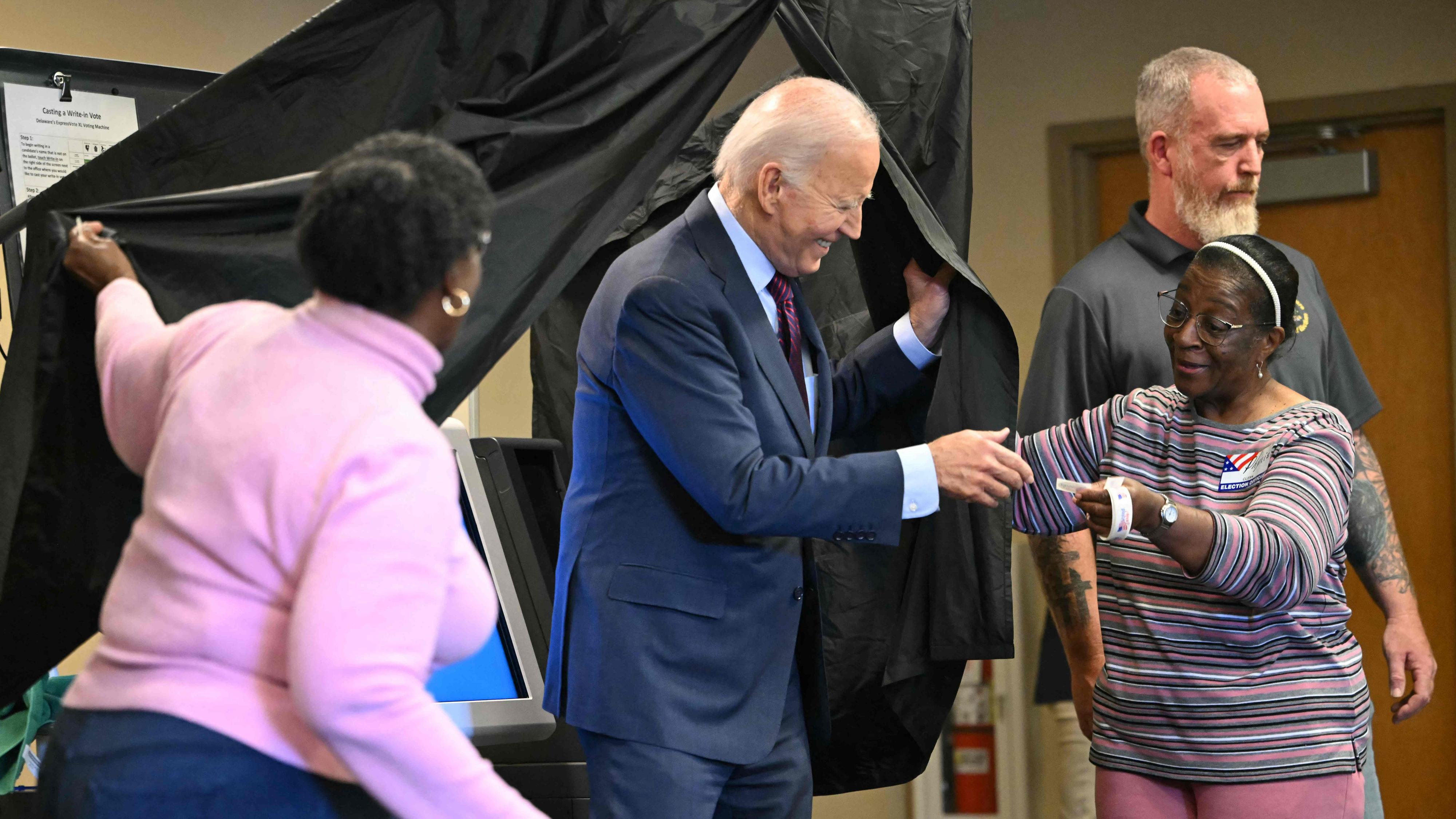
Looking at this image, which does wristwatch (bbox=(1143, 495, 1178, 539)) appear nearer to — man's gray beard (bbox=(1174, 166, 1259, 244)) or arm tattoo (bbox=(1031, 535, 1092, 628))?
arm tattoo (bbox=(1031, 535, 1092, 628))

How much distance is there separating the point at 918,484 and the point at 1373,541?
1089 millimetres

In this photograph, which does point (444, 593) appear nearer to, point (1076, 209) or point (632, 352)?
point (632, 352)

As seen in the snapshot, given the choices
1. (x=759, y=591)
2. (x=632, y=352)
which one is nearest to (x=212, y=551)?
(x=632, y=352)

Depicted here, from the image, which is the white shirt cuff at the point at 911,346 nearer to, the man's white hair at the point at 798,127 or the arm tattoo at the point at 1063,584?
the man's white hair at the point at 798,127

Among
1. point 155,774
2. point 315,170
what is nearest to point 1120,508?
point 315,170

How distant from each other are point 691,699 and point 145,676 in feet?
2.67

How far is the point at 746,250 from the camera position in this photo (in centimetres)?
185

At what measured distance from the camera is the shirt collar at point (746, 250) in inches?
72.8

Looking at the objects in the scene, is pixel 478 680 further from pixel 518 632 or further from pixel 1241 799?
pixel 1241 799

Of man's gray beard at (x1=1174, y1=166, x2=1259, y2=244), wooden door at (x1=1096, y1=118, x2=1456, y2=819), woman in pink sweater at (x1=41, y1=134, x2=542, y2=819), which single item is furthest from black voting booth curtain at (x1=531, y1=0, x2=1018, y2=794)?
wooden door at (x1=1096, y1=118, x2=1456, y2=819)

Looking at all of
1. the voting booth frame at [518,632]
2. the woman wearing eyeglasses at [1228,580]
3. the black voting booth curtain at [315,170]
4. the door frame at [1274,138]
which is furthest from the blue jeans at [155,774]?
the door frame at [1274,138]

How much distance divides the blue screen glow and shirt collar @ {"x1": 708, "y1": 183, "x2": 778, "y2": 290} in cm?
71

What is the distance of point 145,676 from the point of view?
104cm

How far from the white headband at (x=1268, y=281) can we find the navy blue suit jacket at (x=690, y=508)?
25.6 inches
